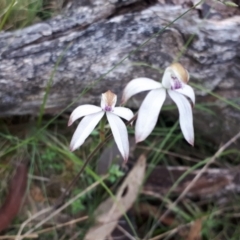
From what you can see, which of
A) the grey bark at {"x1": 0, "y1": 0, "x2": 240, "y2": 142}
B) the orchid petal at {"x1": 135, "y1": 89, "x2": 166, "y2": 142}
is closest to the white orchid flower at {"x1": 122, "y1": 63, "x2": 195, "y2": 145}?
the orchid petal at {"x1": 135, "y1": 89, "x2": 166, "y2": 142}

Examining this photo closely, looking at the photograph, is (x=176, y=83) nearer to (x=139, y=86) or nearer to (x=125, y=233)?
(x=139, y=86)

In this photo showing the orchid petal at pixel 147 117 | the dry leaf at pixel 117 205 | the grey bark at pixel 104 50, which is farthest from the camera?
the dry leaf at pixel 117 205

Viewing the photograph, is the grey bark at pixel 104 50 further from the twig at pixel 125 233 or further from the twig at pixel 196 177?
the twig at pixel 125 233

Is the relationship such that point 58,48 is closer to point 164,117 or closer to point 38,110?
point 38,110

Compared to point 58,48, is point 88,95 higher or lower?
lower

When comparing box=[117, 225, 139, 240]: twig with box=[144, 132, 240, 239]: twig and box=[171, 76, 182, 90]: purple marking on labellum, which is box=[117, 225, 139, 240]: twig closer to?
box=[144, 132, 240, 239]: twig

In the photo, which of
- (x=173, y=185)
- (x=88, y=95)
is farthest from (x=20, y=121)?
(x=173, y=185)

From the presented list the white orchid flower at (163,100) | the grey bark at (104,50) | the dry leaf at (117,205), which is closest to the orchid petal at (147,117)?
the white orchid flower at (163,100)
